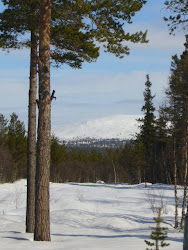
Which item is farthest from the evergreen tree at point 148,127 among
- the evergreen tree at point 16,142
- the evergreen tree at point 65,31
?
the evergreen tree at point 65,31

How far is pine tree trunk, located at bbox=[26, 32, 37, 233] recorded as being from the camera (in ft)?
33.5

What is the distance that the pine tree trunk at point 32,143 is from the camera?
10.2 meters

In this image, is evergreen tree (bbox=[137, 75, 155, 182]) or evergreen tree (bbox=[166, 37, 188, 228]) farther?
evergreen tree (bbox=[137, 75, 155, 182])

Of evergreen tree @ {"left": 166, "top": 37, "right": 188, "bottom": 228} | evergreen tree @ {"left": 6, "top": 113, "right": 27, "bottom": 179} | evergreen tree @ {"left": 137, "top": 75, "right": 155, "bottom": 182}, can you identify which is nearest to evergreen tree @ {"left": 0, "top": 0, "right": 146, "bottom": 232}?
evergreen tree @ {"left": 166, "top": 37, "right": 188, "bottom": 228}

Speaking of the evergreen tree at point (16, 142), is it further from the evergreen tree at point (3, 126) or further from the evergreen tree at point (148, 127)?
the evergreen tree at point (148, 127)

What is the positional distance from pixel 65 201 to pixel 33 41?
11.0 m

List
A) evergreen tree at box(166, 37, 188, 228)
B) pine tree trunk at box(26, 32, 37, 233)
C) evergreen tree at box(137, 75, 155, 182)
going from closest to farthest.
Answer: pine tree trunk at box(26, 32, 37, 233) < evergreen tree at box(166, 37, 188, 228) < evergreen tree at box(137, 75, 155, 182)

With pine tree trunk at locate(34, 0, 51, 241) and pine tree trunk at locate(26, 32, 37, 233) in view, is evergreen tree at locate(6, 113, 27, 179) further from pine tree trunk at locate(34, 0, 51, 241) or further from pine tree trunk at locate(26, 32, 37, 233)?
pine tree trunk at locate(34, 0, 51, 241)

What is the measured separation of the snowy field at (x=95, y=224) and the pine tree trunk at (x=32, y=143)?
642mm

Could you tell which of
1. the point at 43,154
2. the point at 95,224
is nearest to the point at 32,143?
the point at 43,154

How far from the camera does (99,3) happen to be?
841 cm

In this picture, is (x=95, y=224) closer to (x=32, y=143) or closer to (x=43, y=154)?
(x=32, y=143)

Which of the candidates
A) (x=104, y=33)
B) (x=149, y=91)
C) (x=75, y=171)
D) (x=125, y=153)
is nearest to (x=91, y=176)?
(x=75, y=171)

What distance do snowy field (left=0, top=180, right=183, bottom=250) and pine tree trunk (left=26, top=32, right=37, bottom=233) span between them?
642 millimetres
